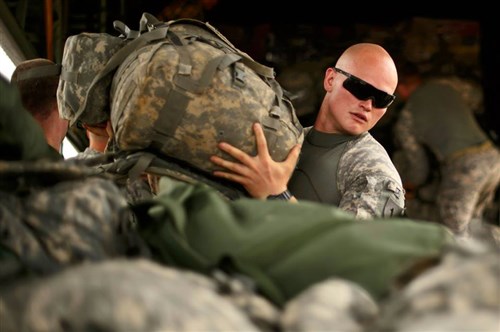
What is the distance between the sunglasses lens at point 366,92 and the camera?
3.11 metres

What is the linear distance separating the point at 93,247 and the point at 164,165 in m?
1.15

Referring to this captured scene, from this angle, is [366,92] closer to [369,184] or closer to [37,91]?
[369,184]

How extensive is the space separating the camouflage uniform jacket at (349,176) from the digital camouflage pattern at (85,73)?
79 cm

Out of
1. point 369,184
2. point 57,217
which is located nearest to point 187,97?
point 369,184

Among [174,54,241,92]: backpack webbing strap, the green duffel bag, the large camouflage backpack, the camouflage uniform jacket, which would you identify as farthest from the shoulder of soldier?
the green duffel bag

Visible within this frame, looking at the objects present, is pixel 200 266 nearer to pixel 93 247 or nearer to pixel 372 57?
pixel 93 247

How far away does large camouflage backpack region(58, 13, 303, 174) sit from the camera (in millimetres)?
2207

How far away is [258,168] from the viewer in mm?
2375

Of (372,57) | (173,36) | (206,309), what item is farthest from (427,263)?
(372,57)

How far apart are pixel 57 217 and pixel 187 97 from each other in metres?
1.05

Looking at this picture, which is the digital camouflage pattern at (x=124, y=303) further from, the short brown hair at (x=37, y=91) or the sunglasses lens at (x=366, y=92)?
the short brown hair at (x=37, y=91)

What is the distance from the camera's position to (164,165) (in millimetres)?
2320

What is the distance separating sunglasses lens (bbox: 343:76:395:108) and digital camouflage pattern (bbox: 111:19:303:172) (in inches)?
32.5

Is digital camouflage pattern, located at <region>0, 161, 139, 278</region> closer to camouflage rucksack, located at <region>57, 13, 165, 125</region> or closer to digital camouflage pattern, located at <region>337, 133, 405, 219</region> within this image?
camouflage rucksack, located at <region>57, 13, 165, 125</region>
